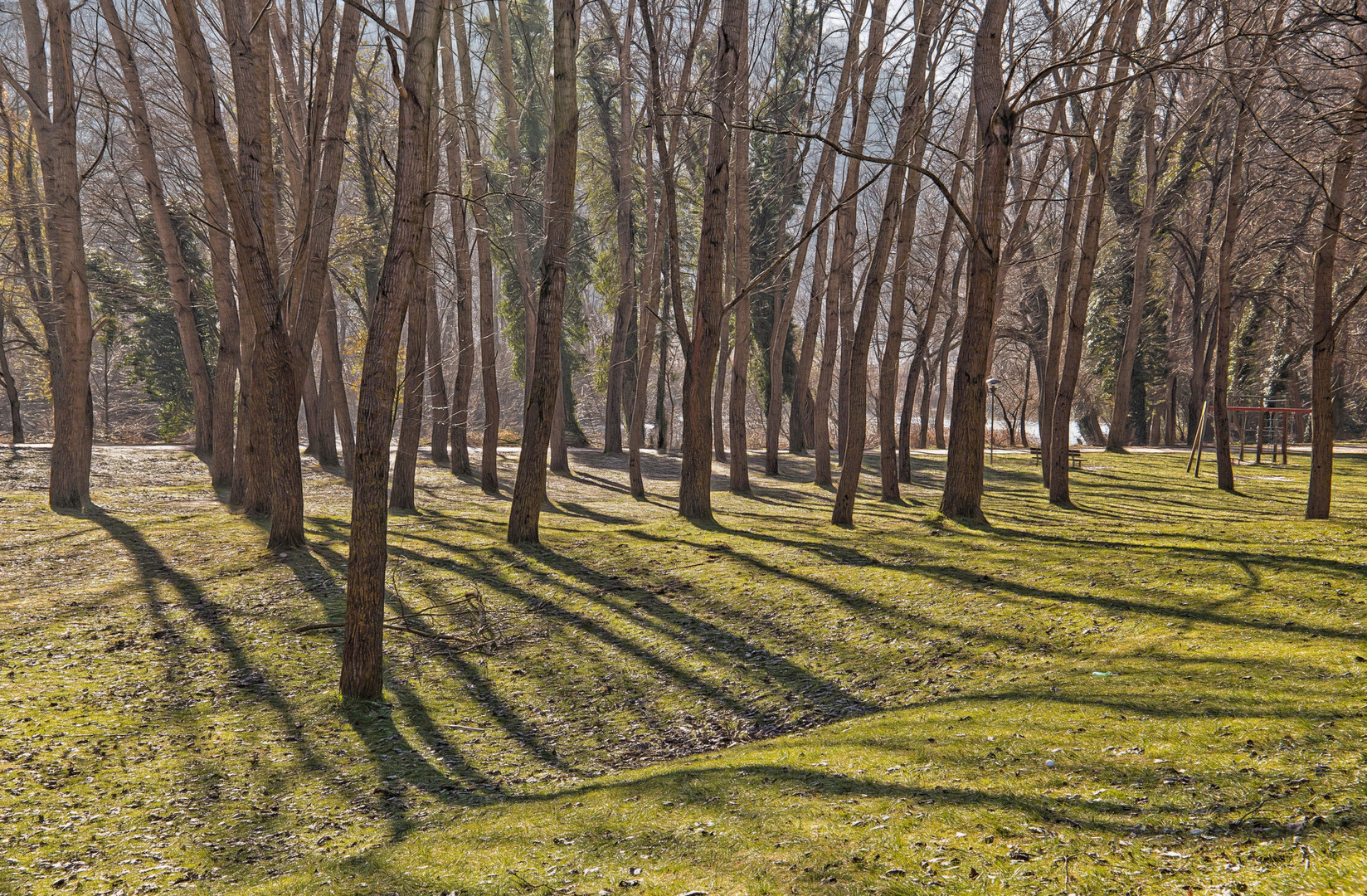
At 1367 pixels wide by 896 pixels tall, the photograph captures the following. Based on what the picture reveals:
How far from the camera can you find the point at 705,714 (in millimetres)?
6363

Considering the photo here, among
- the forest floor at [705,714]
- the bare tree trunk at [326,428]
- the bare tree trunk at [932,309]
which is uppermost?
the bare tree trunk at [932,309]

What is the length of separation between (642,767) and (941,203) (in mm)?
30920

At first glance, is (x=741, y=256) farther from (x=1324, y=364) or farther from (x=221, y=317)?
(x=1324, y=364)

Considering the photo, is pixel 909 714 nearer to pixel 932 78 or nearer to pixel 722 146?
pixel 722 146

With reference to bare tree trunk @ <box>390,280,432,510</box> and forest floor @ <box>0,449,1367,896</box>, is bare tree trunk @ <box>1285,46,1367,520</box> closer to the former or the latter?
forest floor @ <box>0,449,1367,896</box>

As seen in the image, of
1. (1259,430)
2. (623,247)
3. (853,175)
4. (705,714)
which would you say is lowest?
(705,714)

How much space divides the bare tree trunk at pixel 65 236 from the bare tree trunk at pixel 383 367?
954 centimetres

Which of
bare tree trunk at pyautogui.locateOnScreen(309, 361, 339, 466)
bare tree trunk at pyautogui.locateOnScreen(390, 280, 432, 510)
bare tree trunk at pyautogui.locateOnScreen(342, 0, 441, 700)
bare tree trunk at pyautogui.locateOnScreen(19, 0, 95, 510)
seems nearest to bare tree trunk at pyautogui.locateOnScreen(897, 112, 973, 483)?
bare tree trunk at pyautogui.locateOnScreen(390, 280, 432, 510)

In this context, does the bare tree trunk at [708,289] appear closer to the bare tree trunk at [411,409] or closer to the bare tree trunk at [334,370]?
the bare tree trunk at [411,409]

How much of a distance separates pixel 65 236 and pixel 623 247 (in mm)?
11993

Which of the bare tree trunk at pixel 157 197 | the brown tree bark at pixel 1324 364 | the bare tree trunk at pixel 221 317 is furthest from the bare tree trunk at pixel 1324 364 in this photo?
the bare tree trunk at pixel 157 197

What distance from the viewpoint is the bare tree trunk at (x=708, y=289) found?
469 inches

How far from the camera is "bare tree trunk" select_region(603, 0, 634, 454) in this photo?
16.0 m

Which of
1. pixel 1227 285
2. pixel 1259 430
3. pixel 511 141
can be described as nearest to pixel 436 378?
pixel 511 141
